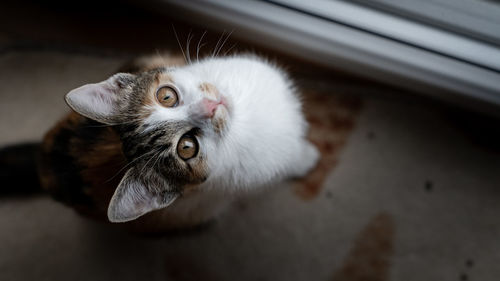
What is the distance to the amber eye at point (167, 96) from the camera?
0.91 m

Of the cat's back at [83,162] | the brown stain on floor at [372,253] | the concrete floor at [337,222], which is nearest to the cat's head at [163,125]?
the cat's back at [83,162]

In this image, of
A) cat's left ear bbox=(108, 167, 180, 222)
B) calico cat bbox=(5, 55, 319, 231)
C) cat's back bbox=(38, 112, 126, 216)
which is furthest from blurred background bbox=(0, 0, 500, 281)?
cat's left ear bbox=(108, 167, 180, 222)

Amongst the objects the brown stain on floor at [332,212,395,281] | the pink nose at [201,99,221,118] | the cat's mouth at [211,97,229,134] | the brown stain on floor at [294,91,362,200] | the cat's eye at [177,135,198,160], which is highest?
the pink nose at [201,99,221,118]

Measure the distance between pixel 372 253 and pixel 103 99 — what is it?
1027mm

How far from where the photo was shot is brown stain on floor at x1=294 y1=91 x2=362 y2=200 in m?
1.38

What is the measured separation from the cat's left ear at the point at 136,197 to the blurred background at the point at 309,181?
17.5 inches

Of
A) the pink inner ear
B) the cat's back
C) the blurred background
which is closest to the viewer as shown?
the pink inner ear

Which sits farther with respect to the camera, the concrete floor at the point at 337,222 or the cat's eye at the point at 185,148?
the concrete floor at the point at 337,222

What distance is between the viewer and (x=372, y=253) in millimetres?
1320

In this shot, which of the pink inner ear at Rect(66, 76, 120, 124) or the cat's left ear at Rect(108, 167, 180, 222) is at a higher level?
the pink inner ear at Rect(66, 76, 120, 124)

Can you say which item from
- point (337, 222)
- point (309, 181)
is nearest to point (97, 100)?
point (309, 181)

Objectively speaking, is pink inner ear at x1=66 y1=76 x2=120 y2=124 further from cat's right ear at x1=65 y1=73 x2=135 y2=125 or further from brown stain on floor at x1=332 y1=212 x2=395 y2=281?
brown stain on floor at x1=332 y1=212 x2=395 y2=281

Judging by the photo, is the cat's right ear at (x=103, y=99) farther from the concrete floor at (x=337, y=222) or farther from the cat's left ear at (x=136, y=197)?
the concrete floor at (x=337, y=222)

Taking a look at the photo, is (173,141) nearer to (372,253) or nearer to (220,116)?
(220,116)
